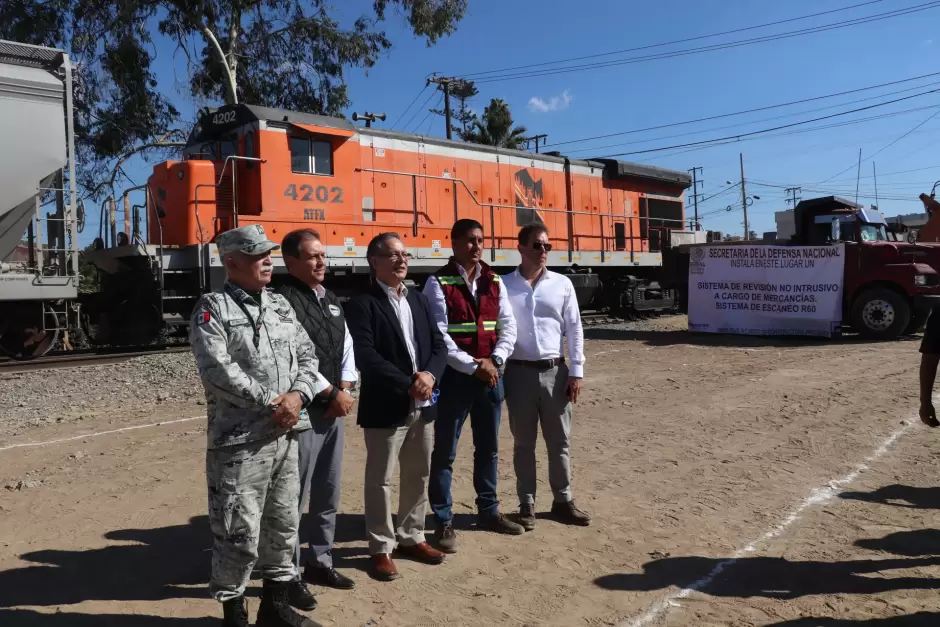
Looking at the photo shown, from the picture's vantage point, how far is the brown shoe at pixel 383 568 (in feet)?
12.0

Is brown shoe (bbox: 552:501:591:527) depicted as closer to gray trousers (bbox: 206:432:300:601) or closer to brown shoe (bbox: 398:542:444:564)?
brown shoe (bbox: 398:542:444:564)

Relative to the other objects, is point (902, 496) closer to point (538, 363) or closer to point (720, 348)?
point (538, 363)

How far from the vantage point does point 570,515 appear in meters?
4.47

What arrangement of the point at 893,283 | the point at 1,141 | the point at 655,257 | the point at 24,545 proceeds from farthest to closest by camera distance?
1. the point at 655,257
2. the point at 893,283
3. the point at 1,141
4. the point at 24,545

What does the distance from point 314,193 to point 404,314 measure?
8434 mm

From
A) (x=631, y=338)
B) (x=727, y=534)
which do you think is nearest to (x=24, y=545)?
(x=727, y=534)

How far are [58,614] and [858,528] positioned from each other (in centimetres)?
418

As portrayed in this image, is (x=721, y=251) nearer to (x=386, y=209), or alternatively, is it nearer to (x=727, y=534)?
(x=386, y=209)

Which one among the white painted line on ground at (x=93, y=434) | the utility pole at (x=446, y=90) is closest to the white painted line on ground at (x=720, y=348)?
the white painted line on ground at (x=93, y=434)

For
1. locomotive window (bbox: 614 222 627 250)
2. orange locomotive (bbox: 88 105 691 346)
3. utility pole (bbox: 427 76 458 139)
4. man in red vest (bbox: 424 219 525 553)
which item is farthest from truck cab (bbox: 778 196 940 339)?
utility pole (bbox: 427 76 458 139)

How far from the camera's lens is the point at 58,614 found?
3.26 metres

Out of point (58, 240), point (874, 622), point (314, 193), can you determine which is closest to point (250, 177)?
point (314, 193)

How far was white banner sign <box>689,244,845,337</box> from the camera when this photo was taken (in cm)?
1280

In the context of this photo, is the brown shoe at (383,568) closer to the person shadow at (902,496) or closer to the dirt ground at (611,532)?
the dirt ground at (611,532)
